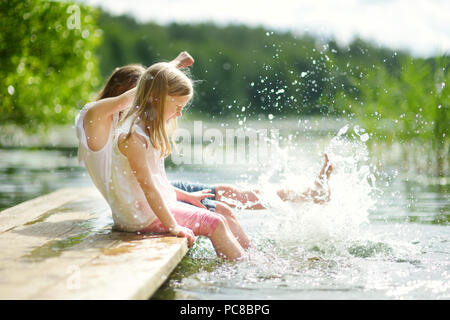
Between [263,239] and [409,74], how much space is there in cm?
450

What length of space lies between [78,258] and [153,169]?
0.73 meters

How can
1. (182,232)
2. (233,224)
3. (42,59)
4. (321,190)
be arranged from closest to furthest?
1. (182,232)
2. (233,224)
3. (321,190)
4. (42,59)

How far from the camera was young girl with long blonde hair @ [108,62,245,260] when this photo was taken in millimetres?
3170

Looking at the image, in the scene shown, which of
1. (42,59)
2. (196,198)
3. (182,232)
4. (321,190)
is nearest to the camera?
(182,232)

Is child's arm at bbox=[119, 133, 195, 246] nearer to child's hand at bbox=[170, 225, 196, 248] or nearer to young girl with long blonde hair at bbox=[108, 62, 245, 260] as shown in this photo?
young girl with long blonde hair at bbox=[108, 62, 245, 260]

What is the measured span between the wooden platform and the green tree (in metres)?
6.24

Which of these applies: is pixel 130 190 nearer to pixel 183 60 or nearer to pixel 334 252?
pixel 183 60

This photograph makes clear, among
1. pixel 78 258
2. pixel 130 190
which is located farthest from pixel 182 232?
pixel 78 258

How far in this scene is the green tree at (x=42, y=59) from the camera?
9.59 metres

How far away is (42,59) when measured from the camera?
10.5 m

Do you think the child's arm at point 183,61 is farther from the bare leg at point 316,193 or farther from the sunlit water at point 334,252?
the bare leg at point 316,193

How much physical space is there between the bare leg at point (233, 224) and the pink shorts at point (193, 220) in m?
0.25

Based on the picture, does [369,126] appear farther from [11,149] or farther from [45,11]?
[11,149]
